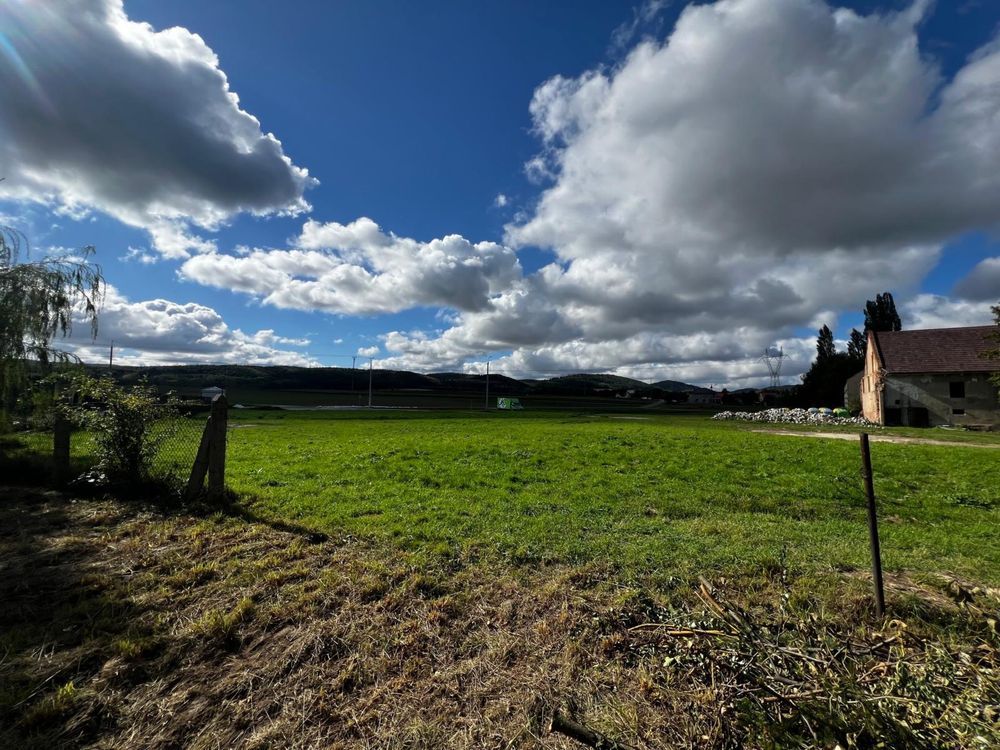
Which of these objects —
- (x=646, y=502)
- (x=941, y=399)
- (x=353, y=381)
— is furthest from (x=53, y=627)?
(x=353, y=381)

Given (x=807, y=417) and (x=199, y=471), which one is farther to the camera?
(x=807, y=417)

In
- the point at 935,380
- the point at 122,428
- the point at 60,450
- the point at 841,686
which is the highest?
the point at 935,380

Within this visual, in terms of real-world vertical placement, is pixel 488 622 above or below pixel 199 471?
below

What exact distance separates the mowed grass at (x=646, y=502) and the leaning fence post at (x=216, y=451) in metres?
0.55

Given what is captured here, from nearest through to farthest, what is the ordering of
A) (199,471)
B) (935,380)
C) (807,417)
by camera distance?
(199,471) → (935,380) → (807,417)

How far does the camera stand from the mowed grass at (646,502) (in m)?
4.68

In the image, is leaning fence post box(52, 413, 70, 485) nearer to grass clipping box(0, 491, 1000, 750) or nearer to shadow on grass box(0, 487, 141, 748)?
shadow on grass box(0, 487, 141, 748)

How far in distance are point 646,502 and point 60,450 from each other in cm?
1023

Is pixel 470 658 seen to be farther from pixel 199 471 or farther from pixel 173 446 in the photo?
pixel 173 446

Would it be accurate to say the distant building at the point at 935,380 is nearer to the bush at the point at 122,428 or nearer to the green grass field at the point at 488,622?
the green grass field at the point at 488,622

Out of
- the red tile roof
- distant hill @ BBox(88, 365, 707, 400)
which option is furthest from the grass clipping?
distant hill @ BBox(88, 365, 707, 400)

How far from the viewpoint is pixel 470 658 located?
290cm

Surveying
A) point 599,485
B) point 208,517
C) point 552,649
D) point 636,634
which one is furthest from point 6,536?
point 599,485

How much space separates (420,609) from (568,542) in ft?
6.80
